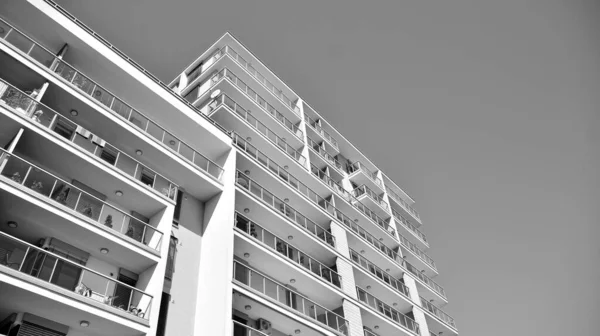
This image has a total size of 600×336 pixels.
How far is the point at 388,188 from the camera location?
44.6 metres

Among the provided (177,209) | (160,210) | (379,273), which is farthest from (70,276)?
(379,273)

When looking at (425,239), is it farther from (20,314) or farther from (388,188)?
(20,314)

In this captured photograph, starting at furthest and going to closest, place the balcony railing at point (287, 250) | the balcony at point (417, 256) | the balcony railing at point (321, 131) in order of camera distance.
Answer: the balcony railing at point (321, 131) → the balcony at point (417, 256) → the balcony railing at point (287, 250)

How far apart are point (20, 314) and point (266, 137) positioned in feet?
57.6

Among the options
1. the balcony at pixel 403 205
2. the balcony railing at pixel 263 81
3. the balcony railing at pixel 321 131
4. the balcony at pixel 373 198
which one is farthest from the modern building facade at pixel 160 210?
the balcony at pixel 403 205

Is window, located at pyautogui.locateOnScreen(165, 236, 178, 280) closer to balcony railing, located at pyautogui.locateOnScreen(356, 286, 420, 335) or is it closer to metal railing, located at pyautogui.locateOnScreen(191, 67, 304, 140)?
balcony railing, located at pyautogui.locateOnScreen(356, 286, 420, 335)

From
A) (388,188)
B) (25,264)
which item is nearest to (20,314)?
(25,264)

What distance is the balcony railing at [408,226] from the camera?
41.5 metres

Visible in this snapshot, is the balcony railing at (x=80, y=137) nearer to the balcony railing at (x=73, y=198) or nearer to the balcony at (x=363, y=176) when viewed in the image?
the balcony railing at (x=73, y=198)

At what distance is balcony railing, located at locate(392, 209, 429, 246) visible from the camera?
136 ft

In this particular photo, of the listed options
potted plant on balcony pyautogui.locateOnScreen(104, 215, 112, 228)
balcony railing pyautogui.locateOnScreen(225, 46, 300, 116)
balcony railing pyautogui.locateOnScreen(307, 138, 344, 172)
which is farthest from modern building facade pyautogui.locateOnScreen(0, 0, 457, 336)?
balcony railing pyautogui.locateOnScreen(307, 138, 344, 172)

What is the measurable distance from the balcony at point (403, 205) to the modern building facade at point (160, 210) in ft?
35.5

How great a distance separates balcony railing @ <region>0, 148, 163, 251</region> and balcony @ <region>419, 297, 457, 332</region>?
23.6m

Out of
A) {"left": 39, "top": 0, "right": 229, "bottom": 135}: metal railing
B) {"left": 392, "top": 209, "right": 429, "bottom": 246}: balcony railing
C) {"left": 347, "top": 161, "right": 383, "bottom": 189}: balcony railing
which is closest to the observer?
{"left": 39, "top": 0, "right": 229, "bottom": 135}: metal railing
